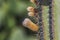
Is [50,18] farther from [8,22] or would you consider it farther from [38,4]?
[8,22]

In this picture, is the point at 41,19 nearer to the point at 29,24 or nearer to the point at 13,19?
the point at 29,24

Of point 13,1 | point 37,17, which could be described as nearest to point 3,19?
point 13,1

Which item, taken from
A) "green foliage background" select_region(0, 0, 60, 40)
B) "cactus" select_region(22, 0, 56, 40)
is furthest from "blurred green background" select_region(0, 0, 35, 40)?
"cactus" select_region(22, 0, 56, 40)

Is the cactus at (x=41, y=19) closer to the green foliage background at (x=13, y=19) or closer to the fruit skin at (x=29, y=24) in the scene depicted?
the fruit skin at (x=29, y=24)

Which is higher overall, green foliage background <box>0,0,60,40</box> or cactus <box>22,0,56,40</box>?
green foliage background <box>0,0,60,40</box>

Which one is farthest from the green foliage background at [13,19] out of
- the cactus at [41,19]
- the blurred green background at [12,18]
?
the cactus at [41,19]

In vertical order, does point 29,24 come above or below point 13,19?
below

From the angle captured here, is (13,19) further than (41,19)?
Yes

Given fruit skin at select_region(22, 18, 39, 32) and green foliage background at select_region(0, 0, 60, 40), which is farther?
green foliage background at select_region(0, 0, 60, 40)

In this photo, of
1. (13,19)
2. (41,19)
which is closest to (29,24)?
(41,19)

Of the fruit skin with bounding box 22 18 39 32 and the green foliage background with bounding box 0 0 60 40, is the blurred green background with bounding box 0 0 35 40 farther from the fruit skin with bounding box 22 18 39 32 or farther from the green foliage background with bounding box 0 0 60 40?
the fruit skin with bounding box 22 18 39 32

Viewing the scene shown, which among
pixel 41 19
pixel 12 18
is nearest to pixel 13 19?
pixel 12 18
